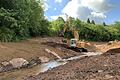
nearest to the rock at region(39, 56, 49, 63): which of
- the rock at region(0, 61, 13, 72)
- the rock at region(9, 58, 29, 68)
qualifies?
the rock at region(9, 58, 29, 68)

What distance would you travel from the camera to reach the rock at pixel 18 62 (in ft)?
121

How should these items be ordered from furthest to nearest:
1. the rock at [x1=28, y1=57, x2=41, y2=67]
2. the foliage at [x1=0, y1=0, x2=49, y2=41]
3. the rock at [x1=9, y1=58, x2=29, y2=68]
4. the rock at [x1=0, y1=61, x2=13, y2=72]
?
the foliage at [x1=0, y1=0, x2=49, y2=41]
the rock at [x1=28, y1=57, x2=41, y2=67]
the rock at [x1=9, y1=58, x2=29, y2=68]
the rock at [x1=0, y1=61, x2=13, y2=72]

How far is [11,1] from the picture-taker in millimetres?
62219

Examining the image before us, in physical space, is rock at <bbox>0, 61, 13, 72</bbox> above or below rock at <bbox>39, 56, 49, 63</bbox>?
above

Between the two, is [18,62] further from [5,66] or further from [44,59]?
[44,59]

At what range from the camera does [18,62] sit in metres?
38.0

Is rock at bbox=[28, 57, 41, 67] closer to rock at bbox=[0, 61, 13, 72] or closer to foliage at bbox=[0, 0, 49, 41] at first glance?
rock at bbox=[0, 61, 13, 72]

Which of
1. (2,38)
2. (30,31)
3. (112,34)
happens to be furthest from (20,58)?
(112,34)

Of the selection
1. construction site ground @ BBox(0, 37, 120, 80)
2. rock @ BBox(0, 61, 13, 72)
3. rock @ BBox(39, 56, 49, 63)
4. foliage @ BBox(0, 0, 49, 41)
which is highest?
foliage @ BBox(0, 0, 49, 41)

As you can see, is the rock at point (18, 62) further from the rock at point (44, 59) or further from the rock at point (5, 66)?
the rock at point (44, 59)

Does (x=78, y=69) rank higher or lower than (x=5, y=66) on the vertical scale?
higher

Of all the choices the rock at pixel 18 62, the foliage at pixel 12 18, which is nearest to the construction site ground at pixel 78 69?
the rock at pixel 18 62

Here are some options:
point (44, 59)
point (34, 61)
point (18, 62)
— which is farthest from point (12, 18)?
point (18, 62)

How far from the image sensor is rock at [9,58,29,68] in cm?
3685
